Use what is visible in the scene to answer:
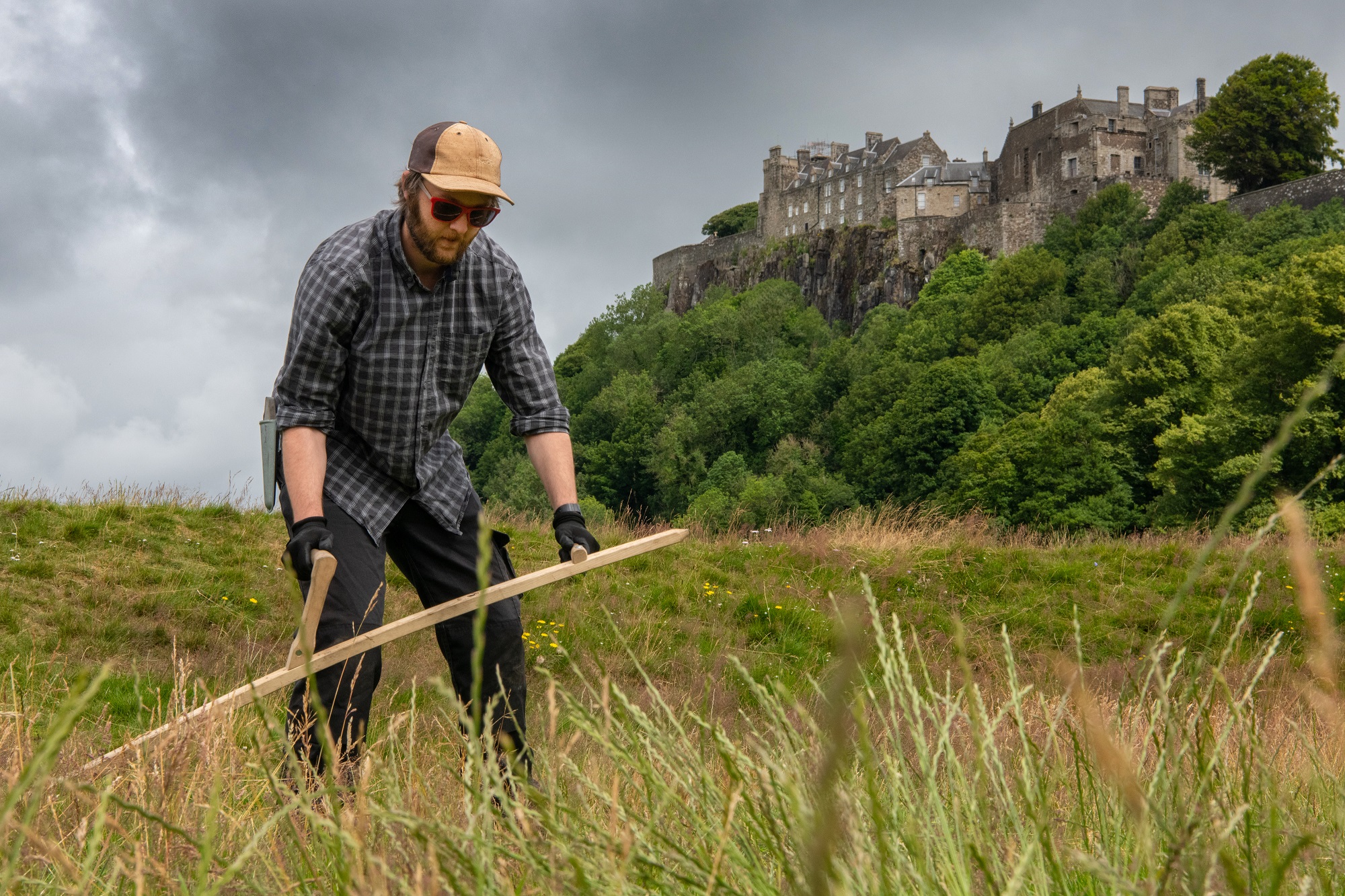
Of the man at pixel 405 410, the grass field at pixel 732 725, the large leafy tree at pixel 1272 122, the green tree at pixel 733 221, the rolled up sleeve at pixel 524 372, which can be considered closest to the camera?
the grass field at pixel 732 725

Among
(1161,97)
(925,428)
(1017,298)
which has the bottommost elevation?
(925,428)

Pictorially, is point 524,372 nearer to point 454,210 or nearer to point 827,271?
point 454,210

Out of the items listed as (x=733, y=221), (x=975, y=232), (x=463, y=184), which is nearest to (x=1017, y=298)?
(x=975, y=232)

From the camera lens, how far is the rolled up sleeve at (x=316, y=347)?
10.7 ft

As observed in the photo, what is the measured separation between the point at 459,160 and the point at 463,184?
0.08 meters

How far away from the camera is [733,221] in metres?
99.7

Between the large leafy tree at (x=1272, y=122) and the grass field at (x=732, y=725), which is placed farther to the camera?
the large leafy tree at (x=1272, y=122)

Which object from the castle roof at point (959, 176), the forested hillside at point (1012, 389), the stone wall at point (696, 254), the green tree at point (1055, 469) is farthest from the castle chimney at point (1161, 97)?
the green tree at point (1055, 469)

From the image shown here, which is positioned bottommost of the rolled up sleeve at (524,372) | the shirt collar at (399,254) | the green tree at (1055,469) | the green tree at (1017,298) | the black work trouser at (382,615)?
the green tree at (1055,469)

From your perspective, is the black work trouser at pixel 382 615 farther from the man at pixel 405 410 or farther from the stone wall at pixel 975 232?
the stone wall at pixel 975 232

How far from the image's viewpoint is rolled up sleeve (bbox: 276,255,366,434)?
3.25 m

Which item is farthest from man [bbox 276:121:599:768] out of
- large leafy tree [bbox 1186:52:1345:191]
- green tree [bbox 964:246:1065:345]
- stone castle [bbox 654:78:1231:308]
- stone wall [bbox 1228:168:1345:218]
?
stone castle [bbox 654:78:1231:308]

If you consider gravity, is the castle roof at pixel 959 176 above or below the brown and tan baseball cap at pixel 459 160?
above

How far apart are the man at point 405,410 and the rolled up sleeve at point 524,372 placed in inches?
0.5
